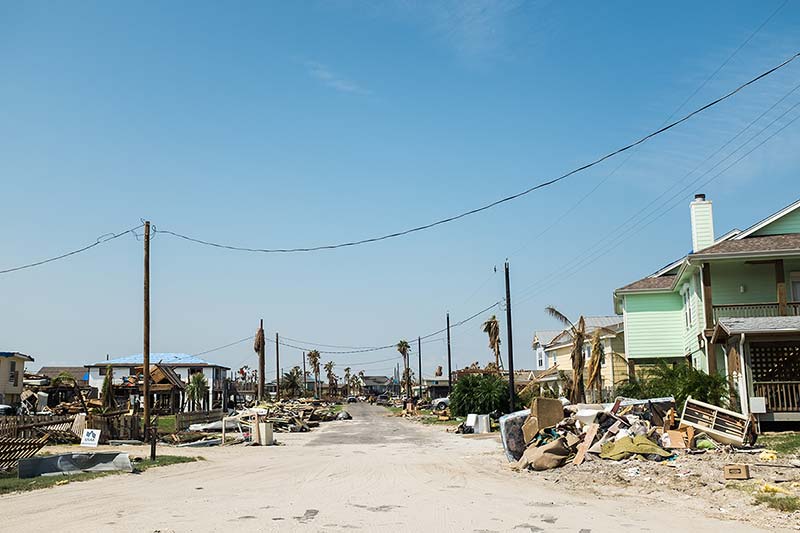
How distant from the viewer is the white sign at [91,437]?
30.4m

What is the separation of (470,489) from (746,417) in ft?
27.4

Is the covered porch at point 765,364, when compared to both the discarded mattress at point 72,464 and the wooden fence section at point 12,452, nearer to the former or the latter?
the discarded mattress at point 72,464

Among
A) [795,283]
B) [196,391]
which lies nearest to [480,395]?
[795,283]

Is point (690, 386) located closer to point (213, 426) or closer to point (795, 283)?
point (795, 283)

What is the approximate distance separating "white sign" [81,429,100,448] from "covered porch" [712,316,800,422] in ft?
76.9

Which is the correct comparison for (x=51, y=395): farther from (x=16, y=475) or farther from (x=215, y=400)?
(x=16, y=475)

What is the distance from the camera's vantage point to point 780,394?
24891mm

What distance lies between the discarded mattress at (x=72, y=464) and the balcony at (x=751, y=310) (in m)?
21.2

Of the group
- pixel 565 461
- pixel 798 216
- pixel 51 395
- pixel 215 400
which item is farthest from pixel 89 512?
pixel 215 400

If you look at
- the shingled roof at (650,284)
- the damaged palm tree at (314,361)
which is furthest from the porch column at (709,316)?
the damaged palm tree at (314,361)

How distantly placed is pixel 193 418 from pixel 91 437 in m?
10.7

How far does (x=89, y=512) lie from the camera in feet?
42.9

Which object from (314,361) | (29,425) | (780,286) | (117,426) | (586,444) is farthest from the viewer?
(314,361)

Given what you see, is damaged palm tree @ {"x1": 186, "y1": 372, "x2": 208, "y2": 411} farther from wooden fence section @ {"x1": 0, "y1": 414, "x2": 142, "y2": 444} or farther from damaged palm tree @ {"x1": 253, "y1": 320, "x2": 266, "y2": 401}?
wooden fence section @ {"x1": 0, "y1": 414, "x2": 142, "y2": 444}
